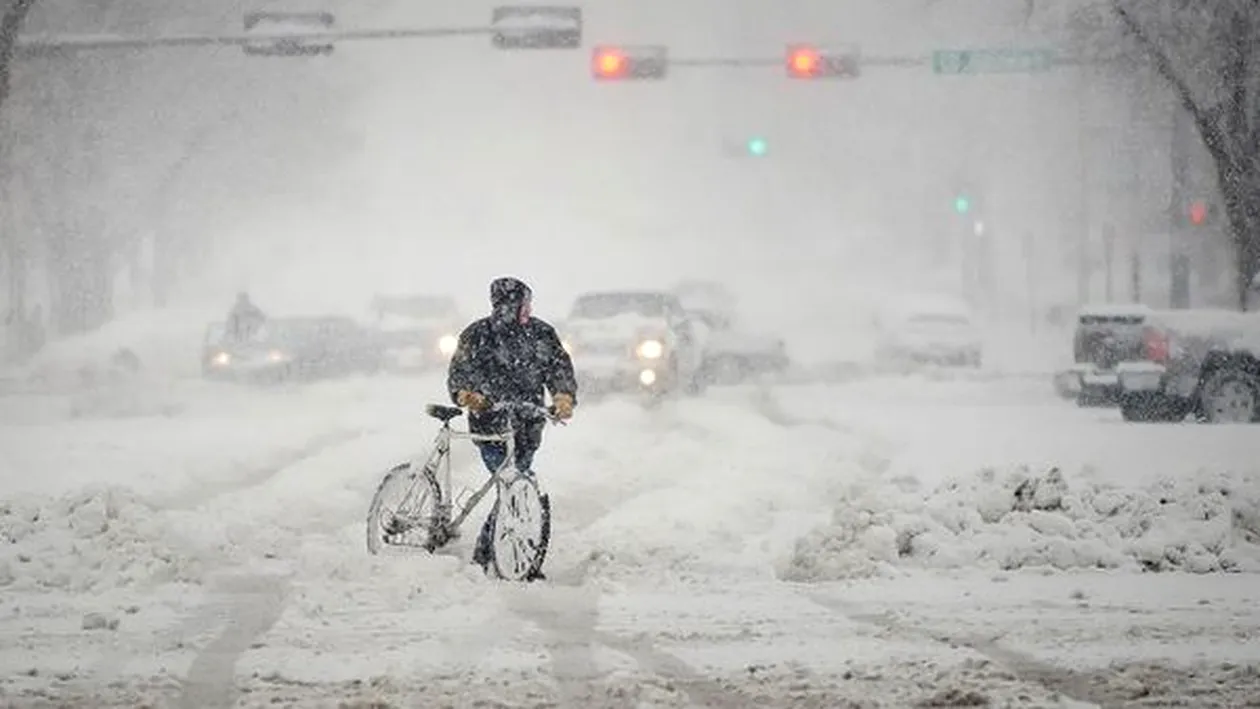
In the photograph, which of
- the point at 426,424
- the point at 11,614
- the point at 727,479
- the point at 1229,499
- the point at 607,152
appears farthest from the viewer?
the point at 607,152

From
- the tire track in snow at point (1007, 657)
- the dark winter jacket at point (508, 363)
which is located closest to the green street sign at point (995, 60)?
the dark winter jacket at point (508, 363)

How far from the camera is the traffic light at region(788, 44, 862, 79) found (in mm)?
26922

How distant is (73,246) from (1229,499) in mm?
37213

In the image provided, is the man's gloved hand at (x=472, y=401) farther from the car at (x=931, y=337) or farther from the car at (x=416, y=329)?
the car at (x=931, y=337)

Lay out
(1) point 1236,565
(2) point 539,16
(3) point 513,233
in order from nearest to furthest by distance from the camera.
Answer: (1) point 1236,565, (2) point 539,16, (3) point 513,233

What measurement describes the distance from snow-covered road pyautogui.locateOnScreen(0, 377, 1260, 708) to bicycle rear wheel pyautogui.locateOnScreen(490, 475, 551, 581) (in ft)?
0.62

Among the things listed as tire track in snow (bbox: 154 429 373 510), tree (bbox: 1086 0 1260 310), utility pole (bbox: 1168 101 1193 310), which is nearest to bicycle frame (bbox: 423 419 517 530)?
tire track in snow (bbox: 154 429 373 510)

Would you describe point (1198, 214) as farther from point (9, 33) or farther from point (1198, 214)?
point (9, 33)

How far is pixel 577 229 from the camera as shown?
109 meters

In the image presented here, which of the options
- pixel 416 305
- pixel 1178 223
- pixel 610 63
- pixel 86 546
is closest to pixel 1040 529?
Answer: pixel 86 546

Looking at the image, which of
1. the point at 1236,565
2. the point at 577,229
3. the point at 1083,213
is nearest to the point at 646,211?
the point at 577,229

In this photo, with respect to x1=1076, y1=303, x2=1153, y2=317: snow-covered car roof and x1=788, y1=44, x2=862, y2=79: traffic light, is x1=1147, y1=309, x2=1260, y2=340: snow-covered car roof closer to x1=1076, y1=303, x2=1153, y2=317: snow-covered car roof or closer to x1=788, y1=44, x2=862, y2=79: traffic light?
x1=1076, y1=303, x2=1153, y2=317: snow-covered car roof

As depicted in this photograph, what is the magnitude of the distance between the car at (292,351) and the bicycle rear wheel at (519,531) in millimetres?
23921

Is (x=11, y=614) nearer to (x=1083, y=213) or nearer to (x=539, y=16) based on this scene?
(x=539, y=16)
